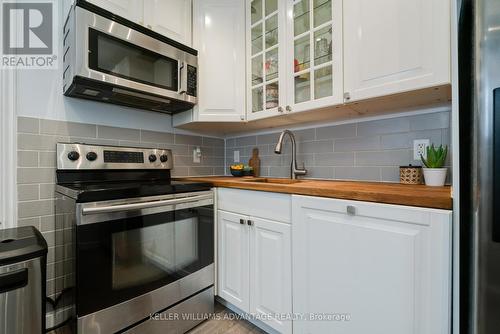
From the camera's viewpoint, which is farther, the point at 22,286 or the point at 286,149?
the point at 286,149

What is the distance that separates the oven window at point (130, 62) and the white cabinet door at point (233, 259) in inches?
36.8

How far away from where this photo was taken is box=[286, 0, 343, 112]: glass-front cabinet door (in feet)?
4.18

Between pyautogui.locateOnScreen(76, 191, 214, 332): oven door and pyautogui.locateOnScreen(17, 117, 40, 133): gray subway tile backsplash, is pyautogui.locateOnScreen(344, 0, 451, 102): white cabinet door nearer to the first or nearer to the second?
pyautogui.locateOnScreen(76, 191, 214, 332): oven door

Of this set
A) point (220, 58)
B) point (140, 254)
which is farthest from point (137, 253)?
point (220, 58)

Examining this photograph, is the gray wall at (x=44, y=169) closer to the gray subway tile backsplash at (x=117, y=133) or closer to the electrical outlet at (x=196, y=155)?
the gray subway tile backsplash at (x=117, y=133)

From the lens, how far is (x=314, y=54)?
4.55 feet

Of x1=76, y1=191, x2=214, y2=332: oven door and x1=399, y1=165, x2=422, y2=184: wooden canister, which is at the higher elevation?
x1=399, y1=165, x2=422, y2=184: wooden canister

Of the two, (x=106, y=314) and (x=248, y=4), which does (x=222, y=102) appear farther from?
(x=106, y=314)

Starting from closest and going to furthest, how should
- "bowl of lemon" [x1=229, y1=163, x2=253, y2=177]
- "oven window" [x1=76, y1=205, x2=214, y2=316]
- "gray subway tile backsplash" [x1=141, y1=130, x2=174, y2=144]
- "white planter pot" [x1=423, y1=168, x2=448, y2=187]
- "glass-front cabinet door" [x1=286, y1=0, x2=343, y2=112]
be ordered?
"oven window" [x1=76, y1=205, x2=214, y2=316] → "white planter pot" [x1=423, y1=168, x2=448, y2=187] → "glass-front cabinet door" [x1=286, y1=0, x2=343, y2=112] → "gray subway tile backsplash" [x1=141, y1=130, x2=174, y2=144] → "bowl of lemon" [x1=229, y1=163, x2=253, y2=177]

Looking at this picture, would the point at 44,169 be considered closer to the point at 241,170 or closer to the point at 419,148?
the point at 241,170

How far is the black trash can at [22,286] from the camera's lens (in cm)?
90

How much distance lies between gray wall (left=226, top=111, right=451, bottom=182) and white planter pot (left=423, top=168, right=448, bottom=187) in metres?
0.13

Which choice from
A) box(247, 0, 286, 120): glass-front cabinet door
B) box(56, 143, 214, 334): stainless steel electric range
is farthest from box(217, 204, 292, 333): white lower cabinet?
box(247, 0, 286, 120): glass-front cabinet door

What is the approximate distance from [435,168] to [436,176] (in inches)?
1.6
